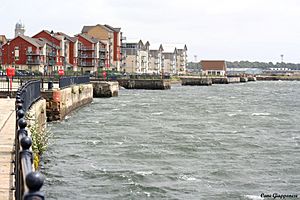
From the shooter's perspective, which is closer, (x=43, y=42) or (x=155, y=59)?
(x=43, y=42)

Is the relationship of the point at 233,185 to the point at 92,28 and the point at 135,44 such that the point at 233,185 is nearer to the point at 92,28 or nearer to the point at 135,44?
the point at 92,28

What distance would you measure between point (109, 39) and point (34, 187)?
467 ft

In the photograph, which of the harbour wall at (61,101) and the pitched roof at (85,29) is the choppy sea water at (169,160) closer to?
the harbour wall at (61,101)

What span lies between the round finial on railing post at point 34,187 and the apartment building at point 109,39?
452ft

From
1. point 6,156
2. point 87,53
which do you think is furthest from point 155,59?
point 6,156

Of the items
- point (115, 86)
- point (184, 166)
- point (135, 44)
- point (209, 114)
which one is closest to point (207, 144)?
point (184, 166)

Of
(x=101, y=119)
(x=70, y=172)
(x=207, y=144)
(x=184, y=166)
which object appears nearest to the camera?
Answer: (x=70, y=172)

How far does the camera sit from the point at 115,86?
7075 cm

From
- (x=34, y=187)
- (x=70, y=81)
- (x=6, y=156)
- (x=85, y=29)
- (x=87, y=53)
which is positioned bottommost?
(x=6, y=156)

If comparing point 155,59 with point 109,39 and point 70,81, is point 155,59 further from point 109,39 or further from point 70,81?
point 70,81

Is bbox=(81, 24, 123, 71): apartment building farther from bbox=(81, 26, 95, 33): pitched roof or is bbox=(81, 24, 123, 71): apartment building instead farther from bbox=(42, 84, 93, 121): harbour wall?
bbox=(42, 84, 93, 121): harbour wall

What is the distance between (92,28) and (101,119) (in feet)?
376

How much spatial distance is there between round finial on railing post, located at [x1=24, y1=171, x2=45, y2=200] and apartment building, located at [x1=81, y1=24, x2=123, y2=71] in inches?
5420

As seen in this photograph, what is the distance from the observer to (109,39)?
144 metres
